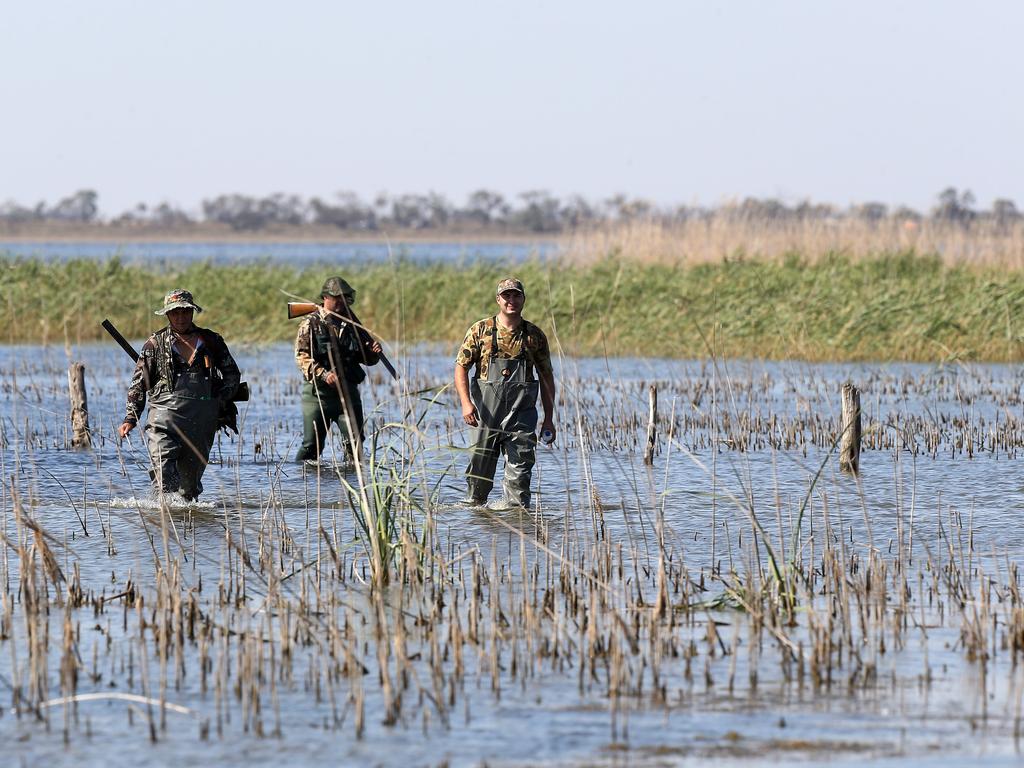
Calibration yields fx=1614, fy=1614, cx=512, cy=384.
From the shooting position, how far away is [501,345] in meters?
10.5

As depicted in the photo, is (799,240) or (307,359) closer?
(307,359)

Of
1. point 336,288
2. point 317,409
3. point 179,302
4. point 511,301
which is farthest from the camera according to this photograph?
point 317,409

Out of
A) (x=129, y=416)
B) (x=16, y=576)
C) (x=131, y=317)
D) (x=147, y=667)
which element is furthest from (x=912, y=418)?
(x=131, y=317)

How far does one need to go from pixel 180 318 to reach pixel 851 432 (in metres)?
5.53

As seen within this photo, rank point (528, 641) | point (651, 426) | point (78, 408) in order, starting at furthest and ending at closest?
point (78, 408) < point (651, 426) < point (528, 641)

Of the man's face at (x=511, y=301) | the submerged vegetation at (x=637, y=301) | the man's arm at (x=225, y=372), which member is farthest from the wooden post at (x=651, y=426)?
the submerged vegetation at (x=637, y=301)

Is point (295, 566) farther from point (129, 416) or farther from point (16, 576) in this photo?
point (129, 416)

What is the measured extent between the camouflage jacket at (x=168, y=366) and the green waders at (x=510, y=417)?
1607 mm

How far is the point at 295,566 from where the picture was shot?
348 inches

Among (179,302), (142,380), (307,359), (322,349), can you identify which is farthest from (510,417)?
(307,359)

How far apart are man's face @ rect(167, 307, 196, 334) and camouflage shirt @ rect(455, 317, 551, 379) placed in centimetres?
173

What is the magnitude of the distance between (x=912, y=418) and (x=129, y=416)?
29.8ft

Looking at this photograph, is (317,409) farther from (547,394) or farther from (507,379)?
(547,394)

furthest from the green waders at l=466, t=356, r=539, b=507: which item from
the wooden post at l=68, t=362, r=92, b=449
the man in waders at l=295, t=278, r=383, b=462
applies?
the wooden post at l=68, t=362, r=92, b=449
